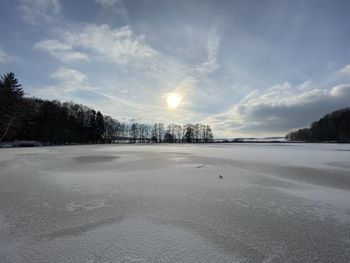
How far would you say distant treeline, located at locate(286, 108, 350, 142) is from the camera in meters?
57.2

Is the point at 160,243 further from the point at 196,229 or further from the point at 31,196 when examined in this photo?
the point at 31,196

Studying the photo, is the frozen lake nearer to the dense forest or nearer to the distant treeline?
the dense forest

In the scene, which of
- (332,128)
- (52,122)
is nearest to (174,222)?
(52,122)

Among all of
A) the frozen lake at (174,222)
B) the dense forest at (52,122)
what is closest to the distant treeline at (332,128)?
the dense forest at (52,122)

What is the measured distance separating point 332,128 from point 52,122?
2843 inches

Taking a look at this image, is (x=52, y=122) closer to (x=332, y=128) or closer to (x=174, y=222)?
(x=174, y=222)

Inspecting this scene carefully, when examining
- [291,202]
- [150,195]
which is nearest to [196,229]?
[150,195]

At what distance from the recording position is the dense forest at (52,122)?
29.4 m

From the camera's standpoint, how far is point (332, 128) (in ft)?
193

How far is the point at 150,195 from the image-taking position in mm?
4344

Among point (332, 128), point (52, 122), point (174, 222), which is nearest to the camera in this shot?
point (174, 222)

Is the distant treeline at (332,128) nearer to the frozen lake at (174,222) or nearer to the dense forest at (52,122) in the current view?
the dense forest at (52,122)

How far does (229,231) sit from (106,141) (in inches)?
2363

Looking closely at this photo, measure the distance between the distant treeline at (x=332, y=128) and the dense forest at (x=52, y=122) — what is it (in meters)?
56.1
